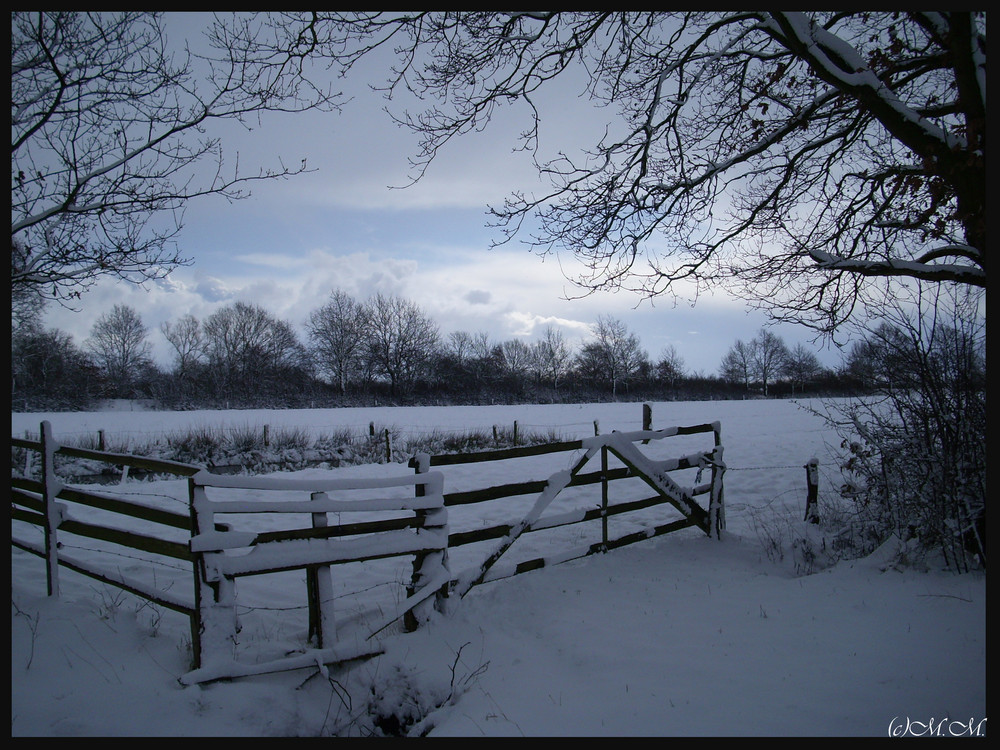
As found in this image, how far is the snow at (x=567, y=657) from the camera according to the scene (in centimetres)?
288

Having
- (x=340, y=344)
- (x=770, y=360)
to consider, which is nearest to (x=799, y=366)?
(x=770, y=360)

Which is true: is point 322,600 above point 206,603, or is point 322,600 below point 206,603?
below

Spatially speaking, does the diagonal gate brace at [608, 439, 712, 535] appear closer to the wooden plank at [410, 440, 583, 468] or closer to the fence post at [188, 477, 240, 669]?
the wooden plank at [410, 440, 583, 468]

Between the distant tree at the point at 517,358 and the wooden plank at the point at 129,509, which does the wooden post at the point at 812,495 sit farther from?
the distant tree at the point at 517,358

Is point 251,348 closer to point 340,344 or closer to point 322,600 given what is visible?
point 340,344

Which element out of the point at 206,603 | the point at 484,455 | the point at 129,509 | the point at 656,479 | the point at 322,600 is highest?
the point at 484,455

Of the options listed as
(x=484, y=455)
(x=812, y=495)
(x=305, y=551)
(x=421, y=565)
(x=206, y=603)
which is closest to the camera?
(x=206, y=603)

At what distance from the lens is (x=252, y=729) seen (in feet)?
9.47

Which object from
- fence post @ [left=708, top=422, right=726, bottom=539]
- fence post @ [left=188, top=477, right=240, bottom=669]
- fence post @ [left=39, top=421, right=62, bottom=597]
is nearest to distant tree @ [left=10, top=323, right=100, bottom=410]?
fence post @ [left=39, top=421, right=62, bottom=597]

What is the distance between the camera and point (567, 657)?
365cm

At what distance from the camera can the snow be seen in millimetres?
2879

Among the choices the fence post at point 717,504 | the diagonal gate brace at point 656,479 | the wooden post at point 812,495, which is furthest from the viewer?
the wooden post at point 812,495

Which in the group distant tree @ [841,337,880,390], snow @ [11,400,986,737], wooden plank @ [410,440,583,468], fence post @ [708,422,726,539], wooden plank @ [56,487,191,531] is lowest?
snow @ [11,400,986,737]

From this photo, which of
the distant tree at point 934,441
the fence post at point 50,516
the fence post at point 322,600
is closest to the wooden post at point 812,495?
the distant tree at point 934,441
